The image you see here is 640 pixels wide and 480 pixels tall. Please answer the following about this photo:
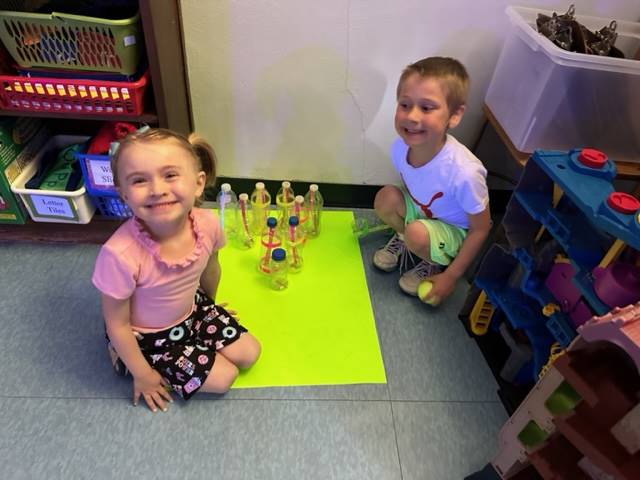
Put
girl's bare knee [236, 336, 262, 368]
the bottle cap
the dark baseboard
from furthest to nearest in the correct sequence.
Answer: the dark baseboard → the bottle cap → girl's bare knee [236, 336, 262, 368]

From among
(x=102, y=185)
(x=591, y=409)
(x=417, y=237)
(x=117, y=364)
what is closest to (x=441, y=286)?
(x=417, y=237)

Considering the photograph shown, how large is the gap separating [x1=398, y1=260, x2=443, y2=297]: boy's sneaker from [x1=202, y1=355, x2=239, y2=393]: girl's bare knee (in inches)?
21.2

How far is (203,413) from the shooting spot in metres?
1.00

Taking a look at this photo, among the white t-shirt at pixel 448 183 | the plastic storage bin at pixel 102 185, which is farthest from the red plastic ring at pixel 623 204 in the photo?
the plastic storage bin at pixel 102 185

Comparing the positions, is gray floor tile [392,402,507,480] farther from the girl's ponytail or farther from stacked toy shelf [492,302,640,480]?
the girl's ponytail

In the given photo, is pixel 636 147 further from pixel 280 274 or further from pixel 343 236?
pixel 280 274

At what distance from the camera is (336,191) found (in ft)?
5.19

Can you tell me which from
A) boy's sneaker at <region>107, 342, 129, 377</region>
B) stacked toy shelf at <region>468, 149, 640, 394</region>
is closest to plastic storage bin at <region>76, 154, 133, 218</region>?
boy's sneaker at <region>107, 342, 129, 377</region>

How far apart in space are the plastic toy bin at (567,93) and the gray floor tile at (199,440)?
79 centimetres

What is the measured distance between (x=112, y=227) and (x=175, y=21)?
0.60 metres

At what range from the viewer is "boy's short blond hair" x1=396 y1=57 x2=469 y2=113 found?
41.5 inches

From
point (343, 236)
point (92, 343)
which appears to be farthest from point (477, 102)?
point (92, 343)

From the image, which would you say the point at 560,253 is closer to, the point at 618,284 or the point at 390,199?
the point at 618,284

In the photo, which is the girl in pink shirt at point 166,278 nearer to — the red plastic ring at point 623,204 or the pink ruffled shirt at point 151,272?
the pink ruffled shirt at point 151,272
